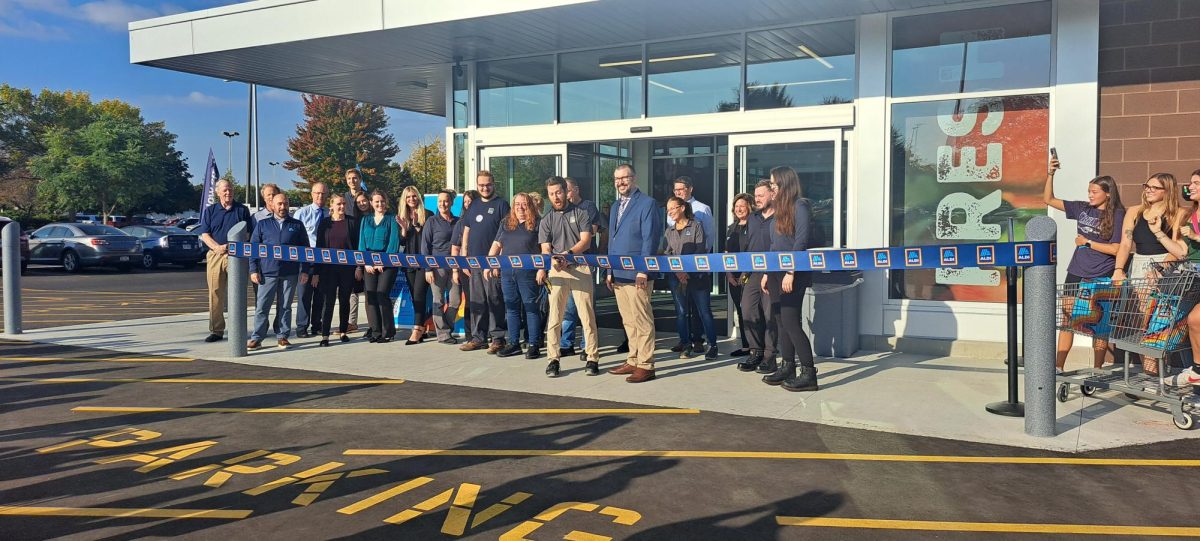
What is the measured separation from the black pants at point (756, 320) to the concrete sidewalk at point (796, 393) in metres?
0.34

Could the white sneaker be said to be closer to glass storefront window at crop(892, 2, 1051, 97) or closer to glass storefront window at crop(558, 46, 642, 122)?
glass storefront window at crop(892, 2, 1051, 97)

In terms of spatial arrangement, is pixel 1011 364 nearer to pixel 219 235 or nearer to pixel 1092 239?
pixel 1092 239

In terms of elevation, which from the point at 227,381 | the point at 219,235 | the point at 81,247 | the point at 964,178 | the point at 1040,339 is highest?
the point at 964,178

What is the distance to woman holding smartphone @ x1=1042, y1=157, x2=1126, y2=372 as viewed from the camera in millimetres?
7004

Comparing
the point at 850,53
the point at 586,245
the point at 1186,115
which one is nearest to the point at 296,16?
the point at 586,245

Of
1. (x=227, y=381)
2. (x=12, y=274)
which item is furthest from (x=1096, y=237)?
(x=12, y=274)

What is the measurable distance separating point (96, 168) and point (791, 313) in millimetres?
57247

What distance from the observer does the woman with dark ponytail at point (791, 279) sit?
6.82 meters

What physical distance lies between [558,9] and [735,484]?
6.03 meters

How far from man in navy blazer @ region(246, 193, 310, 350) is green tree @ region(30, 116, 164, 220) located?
2008 inches

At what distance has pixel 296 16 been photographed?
10.2m

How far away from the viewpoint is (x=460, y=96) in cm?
1216

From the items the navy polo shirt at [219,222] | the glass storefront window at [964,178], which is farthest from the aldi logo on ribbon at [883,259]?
the navy polo shirt at [219,222]

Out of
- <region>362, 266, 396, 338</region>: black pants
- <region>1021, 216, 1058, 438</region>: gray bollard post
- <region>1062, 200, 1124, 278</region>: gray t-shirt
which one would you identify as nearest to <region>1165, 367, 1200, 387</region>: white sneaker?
<region>1062, 200, 1124, 278</region>: gray t-shirt
